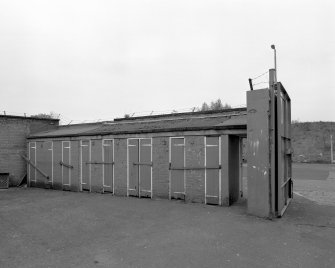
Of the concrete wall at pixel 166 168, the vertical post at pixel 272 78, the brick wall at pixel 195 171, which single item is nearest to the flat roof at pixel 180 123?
the concrete wall at pixel 166 168

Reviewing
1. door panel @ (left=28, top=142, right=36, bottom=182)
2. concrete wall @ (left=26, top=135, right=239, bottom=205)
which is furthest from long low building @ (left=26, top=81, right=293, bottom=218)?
door panel @ (left=28, top=142, right=36, bottom=182)

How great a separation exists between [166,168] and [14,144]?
12.0 metres

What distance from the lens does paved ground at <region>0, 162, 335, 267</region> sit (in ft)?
18.5

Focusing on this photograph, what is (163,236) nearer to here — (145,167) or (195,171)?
(195,171)

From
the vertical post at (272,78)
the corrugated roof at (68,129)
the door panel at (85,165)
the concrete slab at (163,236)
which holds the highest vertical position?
the vertical post at (272,78)

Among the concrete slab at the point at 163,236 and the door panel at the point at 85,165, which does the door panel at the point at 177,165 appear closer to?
the concrete slab at the point at 163,236

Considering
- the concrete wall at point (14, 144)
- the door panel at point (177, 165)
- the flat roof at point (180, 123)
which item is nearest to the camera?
the flat roof at point (180, 123)

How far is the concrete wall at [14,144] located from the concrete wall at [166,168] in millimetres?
5458

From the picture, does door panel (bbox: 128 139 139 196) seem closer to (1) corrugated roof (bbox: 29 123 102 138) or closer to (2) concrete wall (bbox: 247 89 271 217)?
(1) corrugated roof (bbox: 29 123 102 138)

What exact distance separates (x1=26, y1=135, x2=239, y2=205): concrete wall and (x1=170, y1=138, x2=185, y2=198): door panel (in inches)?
6.9

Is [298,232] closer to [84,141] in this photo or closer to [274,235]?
[274,235]

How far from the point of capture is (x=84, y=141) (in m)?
15.2

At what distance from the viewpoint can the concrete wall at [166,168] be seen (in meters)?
10.5

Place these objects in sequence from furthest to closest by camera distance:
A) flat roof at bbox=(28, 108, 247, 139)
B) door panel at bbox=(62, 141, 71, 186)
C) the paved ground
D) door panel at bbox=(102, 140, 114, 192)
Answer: door panel at bbox=(62, 141, 71, 186)
door panel at bbox=(102, 140, 114, 192)
flat roof at bbox=(28, 108, 247, 139)
the paved ground
